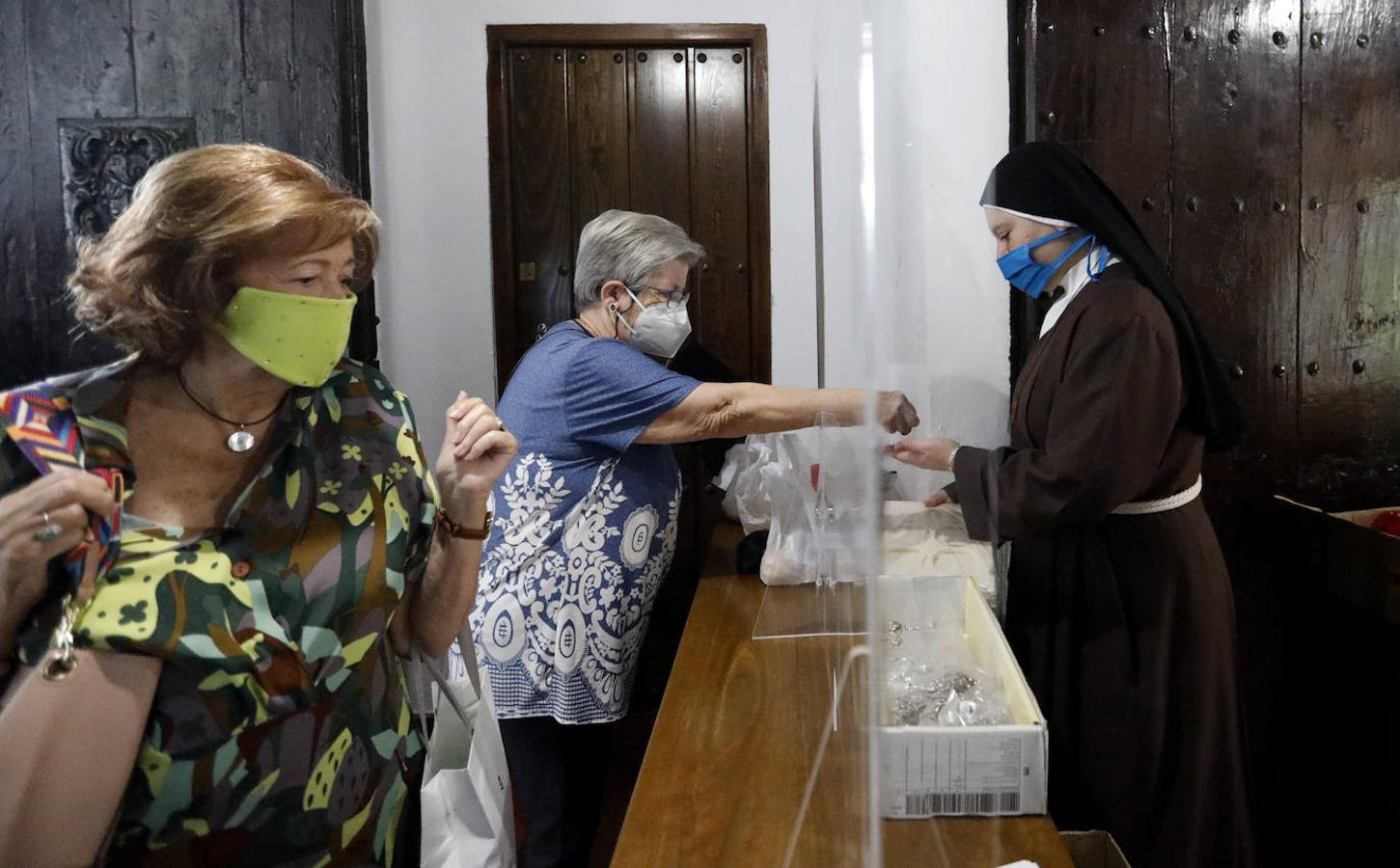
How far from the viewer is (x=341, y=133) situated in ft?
8.33

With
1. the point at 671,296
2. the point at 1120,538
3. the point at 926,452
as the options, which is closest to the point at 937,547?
the point at 926,452

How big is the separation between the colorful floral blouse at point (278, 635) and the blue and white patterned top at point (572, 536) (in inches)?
26.2

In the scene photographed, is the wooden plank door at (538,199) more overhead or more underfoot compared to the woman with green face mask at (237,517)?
more overhead

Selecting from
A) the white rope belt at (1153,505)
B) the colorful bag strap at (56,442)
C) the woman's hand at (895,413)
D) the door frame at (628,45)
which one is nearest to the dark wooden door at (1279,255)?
the door frame at (628,45)

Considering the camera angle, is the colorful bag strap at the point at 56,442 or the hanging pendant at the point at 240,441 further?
the hanging pendant at the point at 240,441

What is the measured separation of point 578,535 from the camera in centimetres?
191

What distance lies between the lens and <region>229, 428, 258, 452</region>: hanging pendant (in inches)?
43.8

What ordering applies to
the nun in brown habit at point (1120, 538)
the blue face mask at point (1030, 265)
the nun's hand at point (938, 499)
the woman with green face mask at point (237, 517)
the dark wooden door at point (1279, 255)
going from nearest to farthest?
the woman with green face mask at point (237, 517) → the nun's hand at point (938, 499) → the nun in brown habit at point (1120, 538) → the blue face mask at point (1030, 265) → the dark wooden door at point (1279, 255)

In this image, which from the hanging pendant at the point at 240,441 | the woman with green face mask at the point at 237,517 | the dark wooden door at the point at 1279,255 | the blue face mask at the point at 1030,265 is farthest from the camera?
the dark wooden door at the point at 1279,255

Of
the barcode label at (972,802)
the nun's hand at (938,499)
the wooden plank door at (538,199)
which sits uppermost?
the wooden plank door at (538,199)

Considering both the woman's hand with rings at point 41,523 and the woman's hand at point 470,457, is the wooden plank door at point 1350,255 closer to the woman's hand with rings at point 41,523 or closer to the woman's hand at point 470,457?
the woman's hand at point 470,457

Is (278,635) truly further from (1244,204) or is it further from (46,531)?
(1244,204)

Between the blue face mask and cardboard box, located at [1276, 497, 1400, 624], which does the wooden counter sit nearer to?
the blue face mask

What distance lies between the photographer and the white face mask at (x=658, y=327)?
6.63 feet
